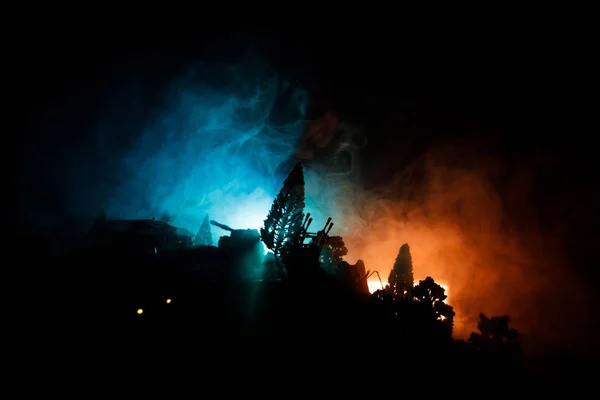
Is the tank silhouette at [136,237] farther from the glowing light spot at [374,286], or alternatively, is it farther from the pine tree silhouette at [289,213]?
the glowing light spot at [374,286]

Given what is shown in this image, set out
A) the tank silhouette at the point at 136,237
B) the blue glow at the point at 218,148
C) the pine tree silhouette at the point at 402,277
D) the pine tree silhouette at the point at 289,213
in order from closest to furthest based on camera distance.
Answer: the pine tree silhouette at the point at 289,213, the tank silhouette at the point at 136,237, the pine tree silhouette at the point at 402,277, the blue glow at the point at 218,148

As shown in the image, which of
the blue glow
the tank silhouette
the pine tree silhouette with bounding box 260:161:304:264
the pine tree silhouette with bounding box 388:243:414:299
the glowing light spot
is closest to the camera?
the pine tree silhouette with bounding box 260:161:304:264

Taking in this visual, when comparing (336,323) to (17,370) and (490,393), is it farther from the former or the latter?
(17,370)

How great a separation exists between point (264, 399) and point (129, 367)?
6999 millimetres

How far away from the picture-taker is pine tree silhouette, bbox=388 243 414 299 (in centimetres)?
3136

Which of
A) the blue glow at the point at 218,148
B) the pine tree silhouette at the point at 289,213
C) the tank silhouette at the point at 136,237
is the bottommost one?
the tank silhouette at the point at 136,237

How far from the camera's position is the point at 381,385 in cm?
1198

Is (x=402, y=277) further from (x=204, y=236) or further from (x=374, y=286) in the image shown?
(x=204, y=236)

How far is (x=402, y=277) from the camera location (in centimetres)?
3219

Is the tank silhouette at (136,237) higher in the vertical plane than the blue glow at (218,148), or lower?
lower

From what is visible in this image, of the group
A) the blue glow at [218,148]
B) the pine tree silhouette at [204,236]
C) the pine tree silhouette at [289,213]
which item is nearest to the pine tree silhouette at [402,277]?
the pine tree silhouette at [289,213]

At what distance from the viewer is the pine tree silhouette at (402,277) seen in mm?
31359

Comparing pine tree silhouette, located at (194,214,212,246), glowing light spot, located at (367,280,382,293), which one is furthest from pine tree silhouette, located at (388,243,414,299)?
pine tree silhouette, located at (194,214,212,246)

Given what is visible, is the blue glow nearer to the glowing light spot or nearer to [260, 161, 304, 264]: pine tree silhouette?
the glowing light spot
